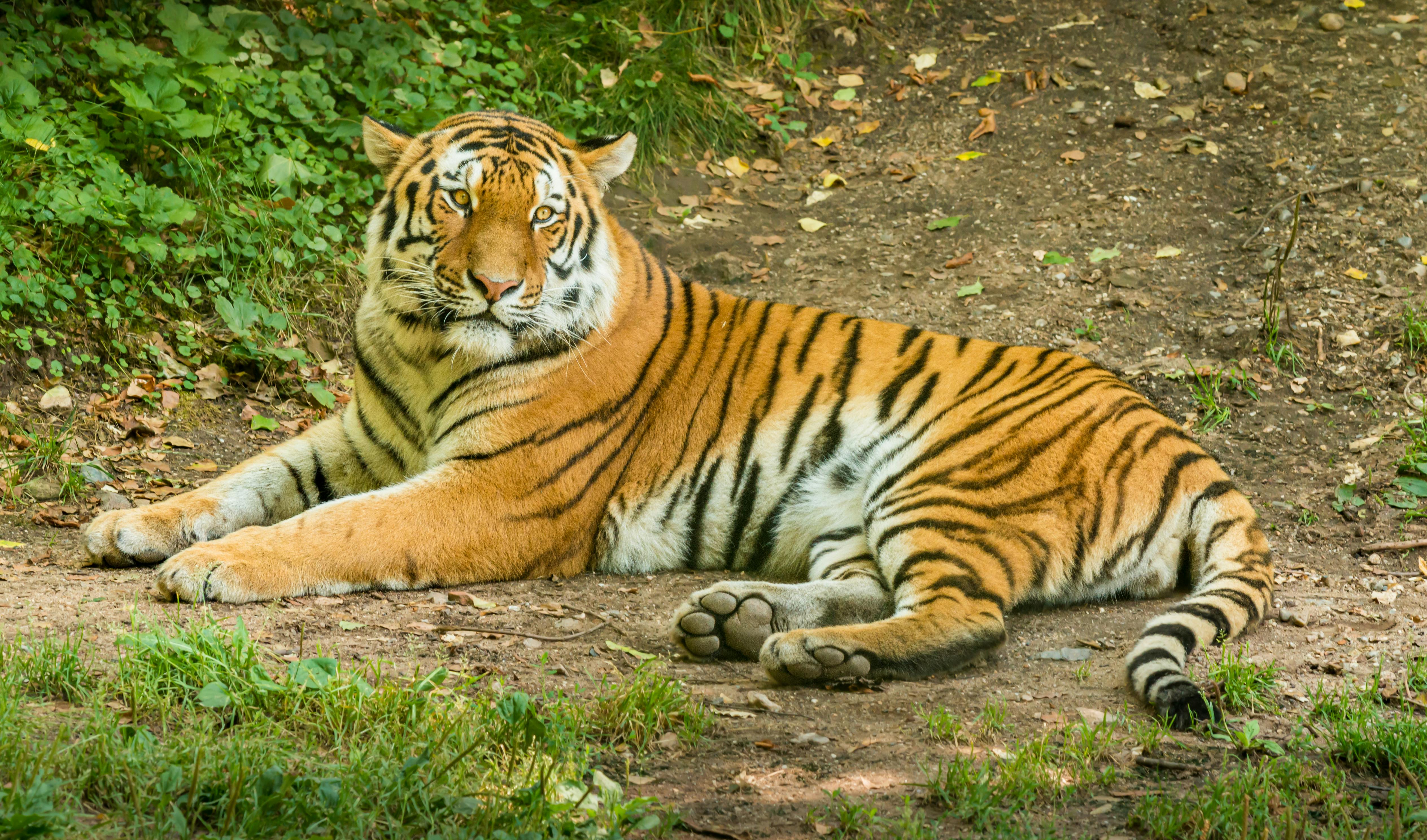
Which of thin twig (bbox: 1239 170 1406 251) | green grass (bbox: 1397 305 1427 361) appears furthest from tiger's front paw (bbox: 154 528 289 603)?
thin twig (bbox: 1239 170 1406 251)

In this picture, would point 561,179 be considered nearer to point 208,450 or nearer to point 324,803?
point 208,450

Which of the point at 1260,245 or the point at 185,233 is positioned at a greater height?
the point at 1260,245

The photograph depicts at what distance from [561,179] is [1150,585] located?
2.33 metres

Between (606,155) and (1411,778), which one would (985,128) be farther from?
(1411,778)

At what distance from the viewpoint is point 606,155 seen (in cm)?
425

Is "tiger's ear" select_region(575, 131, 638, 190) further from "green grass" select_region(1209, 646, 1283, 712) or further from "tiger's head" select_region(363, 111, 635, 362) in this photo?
"green grass" select_region(1209, 646, 1283, 712)

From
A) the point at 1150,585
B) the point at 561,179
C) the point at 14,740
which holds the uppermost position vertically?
the point at 561,179

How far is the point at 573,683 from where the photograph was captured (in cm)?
291

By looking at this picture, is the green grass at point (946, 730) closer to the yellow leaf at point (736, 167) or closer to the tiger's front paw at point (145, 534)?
the tiger's front paw at point (145, 534)

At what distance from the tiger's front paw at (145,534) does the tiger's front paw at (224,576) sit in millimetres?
245

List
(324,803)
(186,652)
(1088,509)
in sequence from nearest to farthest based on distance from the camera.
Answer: (324,803)
(186,652)
(1088,509)

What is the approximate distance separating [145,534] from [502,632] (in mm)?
1238

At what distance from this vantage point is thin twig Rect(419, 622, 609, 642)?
325cm

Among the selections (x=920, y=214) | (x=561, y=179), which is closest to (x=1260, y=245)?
(x=920, y=214)
